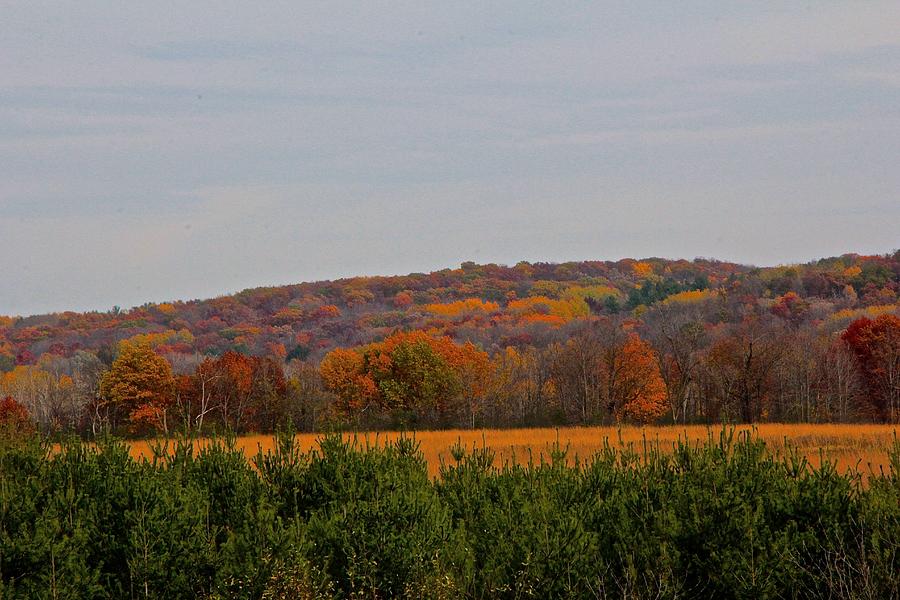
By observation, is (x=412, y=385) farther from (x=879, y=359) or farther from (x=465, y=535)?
(x=465, y=535)

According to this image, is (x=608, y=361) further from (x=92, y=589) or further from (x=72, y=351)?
(x=72, y=351)

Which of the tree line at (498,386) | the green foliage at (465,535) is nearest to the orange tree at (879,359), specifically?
the tree line at (498,386)

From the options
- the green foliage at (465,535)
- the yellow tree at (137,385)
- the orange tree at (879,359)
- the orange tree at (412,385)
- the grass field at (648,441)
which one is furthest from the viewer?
the orange tree at (412,385)

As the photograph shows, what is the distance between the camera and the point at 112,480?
53.4 ft

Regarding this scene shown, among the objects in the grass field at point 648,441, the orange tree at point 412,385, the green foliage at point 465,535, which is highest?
the orange tree at point 412,385

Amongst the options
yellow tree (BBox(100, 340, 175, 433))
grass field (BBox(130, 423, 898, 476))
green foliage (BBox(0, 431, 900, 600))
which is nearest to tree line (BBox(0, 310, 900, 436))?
yellow tree (BBox(100, 340, 175, 433))

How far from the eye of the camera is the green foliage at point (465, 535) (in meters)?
13.9

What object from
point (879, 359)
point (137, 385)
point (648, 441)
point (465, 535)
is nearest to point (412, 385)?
point (137, 385)

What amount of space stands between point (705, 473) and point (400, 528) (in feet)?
16.5

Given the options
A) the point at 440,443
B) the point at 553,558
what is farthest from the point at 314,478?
the point at 440,443

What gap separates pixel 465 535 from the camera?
15.6 m

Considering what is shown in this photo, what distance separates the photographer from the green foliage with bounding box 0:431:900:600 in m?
13.9

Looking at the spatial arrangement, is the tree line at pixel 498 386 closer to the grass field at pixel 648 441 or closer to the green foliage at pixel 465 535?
A: the grass field at pixel 648 441

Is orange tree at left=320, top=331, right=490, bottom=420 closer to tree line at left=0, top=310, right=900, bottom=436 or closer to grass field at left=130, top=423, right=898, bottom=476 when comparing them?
tree line at left=0, top=310, right=900, bottom=436
